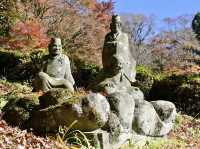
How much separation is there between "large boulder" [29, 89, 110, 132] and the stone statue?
9.79ft

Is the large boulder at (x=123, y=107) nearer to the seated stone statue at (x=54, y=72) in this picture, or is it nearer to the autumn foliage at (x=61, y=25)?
the seated stone statue at (x=54, y=72)

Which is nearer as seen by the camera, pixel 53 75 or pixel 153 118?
pixel 153 118

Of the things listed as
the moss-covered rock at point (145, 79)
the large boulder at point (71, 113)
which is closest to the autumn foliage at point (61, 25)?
the moss-covered rock at point (145, 79)

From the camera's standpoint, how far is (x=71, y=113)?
8.48 metres

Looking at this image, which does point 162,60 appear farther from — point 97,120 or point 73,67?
point 97,120

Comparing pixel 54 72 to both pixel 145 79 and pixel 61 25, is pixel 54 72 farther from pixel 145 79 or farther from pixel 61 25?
pixel 61 25

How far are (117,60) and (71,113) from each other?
4.04 meters

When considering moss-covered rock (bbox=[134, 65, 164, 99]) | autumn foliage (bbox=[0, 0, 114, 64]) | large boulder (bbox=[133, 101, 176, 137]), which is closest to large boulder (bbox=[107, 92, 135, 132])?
large boulder (bbox=[133, 101, 176, 137])

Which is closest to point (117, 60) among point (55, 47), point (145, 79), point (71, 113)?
point (55, 47)

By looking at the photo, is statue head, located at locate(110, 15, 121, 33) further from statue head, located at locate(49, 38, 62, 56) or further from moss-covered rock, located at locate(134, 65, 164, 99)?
moss-covered rock, located at locate(134, 65, 164, 99)

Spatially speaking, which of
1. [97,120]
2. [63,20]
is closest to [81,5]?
[63,20]

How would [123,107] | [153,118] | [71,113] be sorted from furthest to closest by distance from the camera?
1. [153,118]
2. [123,107]
3. [71,113]

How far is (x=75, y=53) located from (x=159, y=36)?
15.9m

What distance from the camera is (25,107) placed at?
9.43 metres
